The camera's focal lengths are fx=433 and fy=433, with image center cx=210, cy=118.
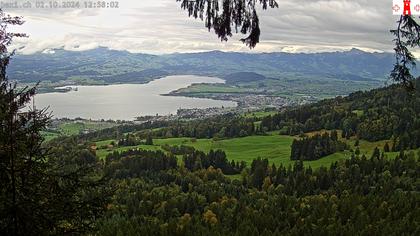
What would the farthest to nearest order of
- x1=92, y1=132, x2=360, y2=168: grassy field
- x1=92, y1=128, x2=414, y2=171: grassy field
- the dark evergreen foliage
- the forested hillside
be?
the forested hillside, the dark evergreen foliage, x1=92, y1=132, x2=360, y2=168: grassy field, x1=92, y1=128, x2=414, y2=171: grassy field

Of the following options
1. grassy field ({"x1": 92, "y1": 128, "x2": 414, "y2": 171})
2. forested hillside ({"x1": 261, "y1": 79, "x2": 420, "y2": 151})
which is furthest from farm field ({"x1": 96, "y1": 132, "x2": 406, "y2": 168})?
forested hillside ({"x1": 261, "y1": 79, "x2": 420, "y2": 151})

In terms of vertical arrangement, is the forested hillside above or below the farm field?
above

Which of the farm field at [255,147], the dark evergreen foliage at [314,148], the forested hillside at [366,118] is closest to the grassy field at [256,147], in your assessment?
the farm field at [255,147]

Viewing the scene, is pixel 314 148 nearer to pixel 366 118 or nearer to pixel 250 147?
pixel 250 147

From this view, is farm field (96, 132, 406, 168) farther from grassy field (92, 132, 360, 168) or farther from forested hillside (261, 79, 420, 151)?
forested hillside (261, 79, 420, 151)

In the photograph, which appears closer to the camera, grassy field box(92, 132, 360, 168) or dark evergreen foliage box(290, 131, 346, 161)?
grassy field box(92, 132, 360, 168)

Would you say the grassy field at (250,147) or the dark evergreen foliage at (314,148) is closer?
the grassy field at (250,147)

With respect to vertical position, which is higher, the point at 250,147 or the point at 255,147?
the point at 255,147

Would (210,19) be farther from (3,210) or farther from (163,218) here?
(163,218)

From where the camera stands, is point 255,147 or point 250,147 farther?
point 250,147

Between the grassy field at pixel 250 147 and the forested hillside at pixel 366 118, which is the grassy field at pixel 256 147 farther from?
the forested hillside at pixel 366 118

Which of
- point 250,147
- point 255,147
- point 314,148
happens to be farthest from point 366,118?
point 250,147
